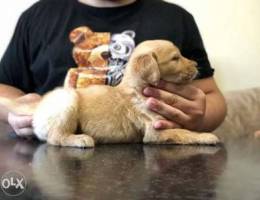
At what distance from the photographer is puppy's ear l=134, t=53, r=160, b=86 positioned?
3.60ft

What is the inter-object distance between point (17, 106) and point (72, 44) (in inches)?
7.8

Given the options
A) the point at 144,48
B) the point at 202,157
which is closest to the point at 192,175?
the point at 202,157

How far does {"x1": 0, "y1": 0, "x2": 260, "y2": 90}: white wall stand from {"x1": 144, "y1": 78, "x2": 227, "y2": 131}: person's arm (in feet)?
3.51

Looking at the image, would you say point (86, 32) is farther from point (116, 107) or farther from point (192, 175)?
point (192, 175)

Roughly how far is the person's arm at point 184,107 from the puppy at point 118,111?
0.02m

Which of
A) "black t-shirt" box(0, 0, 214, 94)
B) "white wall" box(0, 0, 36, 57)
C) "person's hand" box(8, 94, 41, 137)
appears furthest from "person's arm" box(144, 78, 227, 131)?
"white wall" box(0, 0, 36, 57)

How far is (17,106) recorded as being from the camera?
3.97 feet

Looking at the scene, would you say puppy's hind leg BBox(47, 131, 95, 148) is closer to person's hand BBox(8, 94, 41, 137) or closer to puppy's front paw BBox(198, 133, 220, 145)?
person's hand BBox(8, 94, 41, 137)

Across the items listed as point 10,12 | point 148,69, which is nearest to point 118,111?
point 148,69

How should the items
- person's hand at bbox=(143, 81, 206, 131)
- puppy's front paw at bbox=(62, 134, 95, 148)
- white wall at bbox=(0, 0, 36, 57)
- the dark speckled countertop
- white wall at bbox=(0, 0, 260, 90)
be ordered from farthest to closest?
1. white wall at bbox=(0, 0, 260, 90)
2. white wall at bbox=(0, 0, 36, 57)
3. person's hand at bbox=(143, 81, 206, 131)
4. puppy's front paw at bbox=(62, 134, 95, 148)
5. the dark speckled countertop

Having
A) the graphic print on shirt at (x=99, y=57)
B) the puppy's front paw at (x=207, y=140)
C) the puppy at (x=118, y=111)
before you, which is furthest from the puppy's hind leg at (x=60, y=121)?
the puppy's front paw at (x=207, y=140)

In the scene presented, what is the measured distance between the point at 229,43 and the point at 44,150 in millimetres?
1551

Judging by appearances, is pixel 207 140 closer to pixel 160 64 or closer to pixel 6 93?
Answer: pixel 160 64

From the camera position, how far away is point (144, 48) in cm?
115
